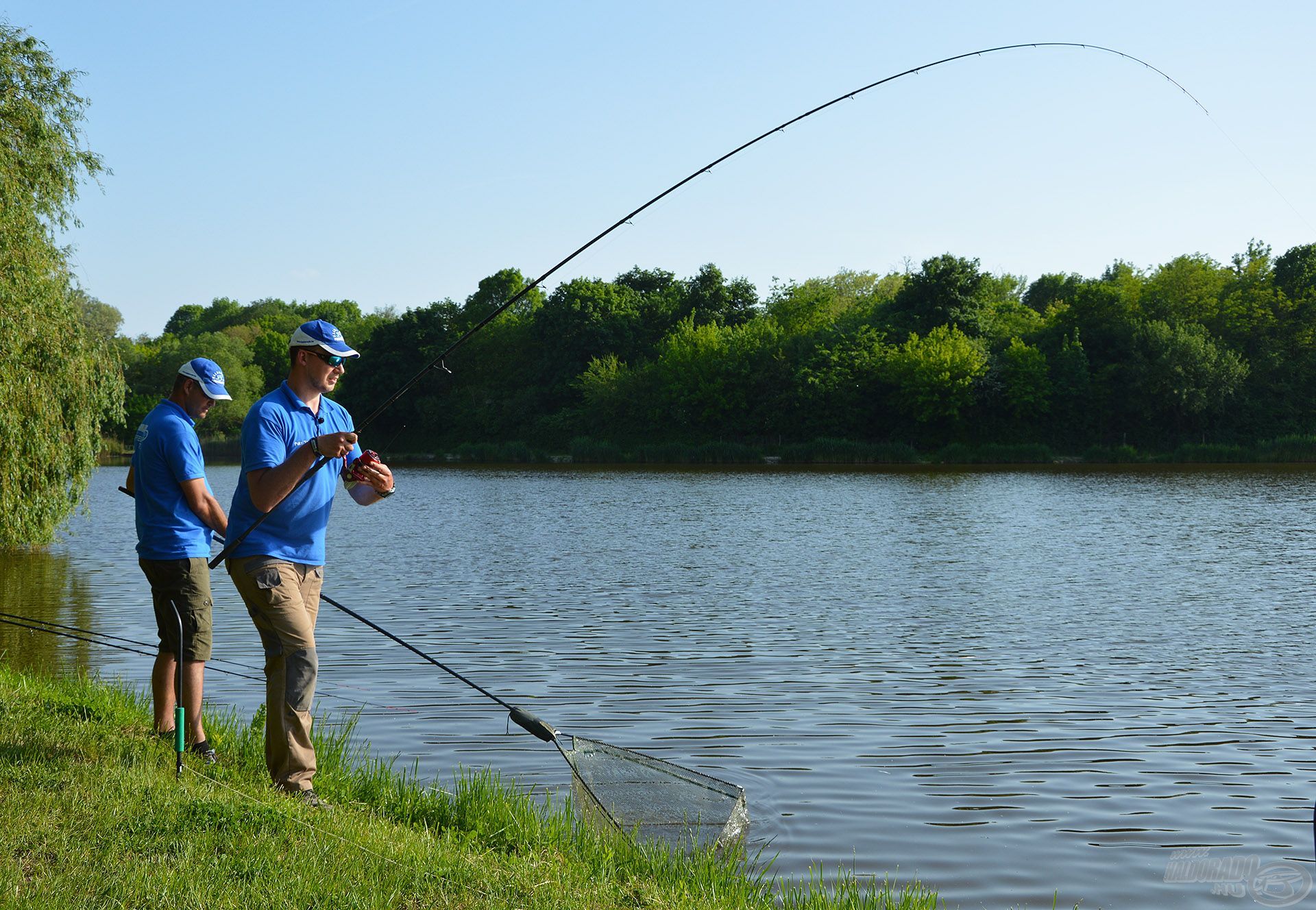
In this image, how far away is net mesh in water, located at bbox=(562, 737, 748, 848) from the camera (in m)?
5.50

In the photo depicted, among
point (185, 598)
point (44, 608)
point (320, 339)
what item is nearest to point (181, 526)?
point (185, 598)

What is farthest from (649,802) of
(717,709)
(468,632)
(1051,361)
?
(1051,361)

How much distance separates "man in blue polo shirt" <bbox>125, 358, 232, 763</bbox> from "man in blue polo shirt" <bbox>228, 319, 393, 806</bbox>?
30.5 inches

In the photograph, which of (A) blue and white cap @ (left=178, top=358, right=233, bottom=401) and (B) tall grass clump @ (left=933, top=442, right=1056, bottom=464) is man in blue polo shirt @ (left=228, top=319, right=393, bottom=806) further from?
(B) tall grass clump @ (left=933, top=442, right=1056, bottom=464)

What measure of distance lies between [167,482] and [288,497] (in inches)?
48.6

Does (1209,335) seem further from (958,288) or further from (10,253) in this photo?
(10,253)

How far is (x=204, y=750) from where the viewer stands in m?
5.93

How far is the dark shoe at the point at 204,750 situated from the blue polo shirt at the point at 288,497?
1.31 meters

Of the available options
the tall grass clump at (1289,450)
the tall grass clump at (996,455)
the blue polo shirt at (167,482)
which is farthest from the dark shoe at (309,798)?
the tall grass clump at (1289,450)

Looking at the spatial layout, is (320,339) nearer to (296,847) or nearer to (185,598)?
(185,598)

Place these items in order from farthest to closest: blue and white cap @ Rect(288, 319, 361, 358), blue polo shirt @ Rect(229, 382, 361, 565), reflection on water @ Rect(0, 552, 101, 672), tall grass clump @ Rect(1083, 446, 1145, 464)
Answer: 1. tall grass clump @ Rect(1083, 446, 1145, 464)
2. reflection on water @ Rect(0, 552, 101, 672)
3. blue and white cap @ Rect(288, 319, 361, 358)
4. blue polo shirt @ Rect(229, 382, 361, 565)

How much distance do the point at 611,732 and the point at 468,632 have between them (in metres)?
5.08

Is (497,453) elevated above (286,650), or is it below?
below

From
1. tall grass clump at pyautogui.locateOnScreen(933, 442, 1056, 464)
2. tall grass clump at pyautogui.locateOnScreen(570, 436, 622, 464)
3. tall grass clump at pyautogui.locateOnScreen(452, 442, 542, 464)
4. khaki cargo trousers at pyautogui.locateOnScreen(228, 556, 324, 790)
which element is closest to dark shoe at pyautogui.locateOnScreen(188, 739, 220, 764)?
khaki cargo trousers at pyautogui.locateOnScreen(228, 556, 324, 790)
